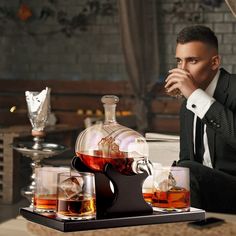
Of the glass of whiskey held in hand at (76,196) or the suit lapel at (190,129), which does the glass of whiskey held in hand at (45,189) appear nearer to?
the glass of whiskey held in hand at (76,196)

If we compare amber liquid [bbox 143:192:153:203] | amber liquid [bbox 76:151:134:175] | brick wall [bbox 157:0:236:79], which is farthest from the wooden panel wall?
amber liquid [bbox 76:151:134:175]

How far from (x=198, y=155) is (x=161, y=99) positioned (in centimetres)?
426

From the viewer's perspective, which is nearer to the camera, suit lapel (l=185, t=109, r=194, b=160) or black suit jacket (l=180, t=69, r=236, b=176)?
black suit jacket (l=180, t=69, r=236, b=176)

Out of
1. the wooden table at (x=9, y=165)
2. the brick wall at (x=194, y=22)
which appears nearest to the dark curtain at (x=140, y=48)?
the brick wall at (x=194, y=22)

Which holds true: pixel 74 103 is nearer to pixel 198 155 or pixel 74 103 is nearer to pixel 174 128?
pixel 174 128

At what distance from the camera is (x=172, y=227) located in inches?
85.6

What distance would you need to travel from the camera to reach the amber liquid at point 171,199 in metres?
2.19

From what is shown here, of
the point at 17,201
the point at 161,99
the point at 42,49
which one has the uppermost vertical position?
the point at 42,49

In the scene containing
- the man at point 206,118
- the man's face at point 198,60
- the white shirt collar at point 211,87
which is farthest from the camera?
the white shirt collar at point 211,87

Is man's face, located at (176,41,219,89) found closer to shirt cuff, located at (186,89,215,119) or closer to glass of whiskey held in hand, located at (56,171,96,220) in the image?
shirt cuff, located at (186,89,215,119)

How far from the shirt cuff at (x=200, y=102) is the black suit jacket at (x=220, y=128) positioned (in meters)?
0.02

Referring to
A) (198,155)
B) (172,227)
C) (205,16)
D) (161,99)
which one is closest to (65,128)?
(161,99)

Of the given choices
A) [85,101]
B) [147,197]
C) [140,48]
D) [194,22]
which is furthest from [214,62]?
[85,101]

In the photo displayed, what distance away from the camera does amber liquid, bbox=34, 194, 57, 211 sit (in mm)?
2146
